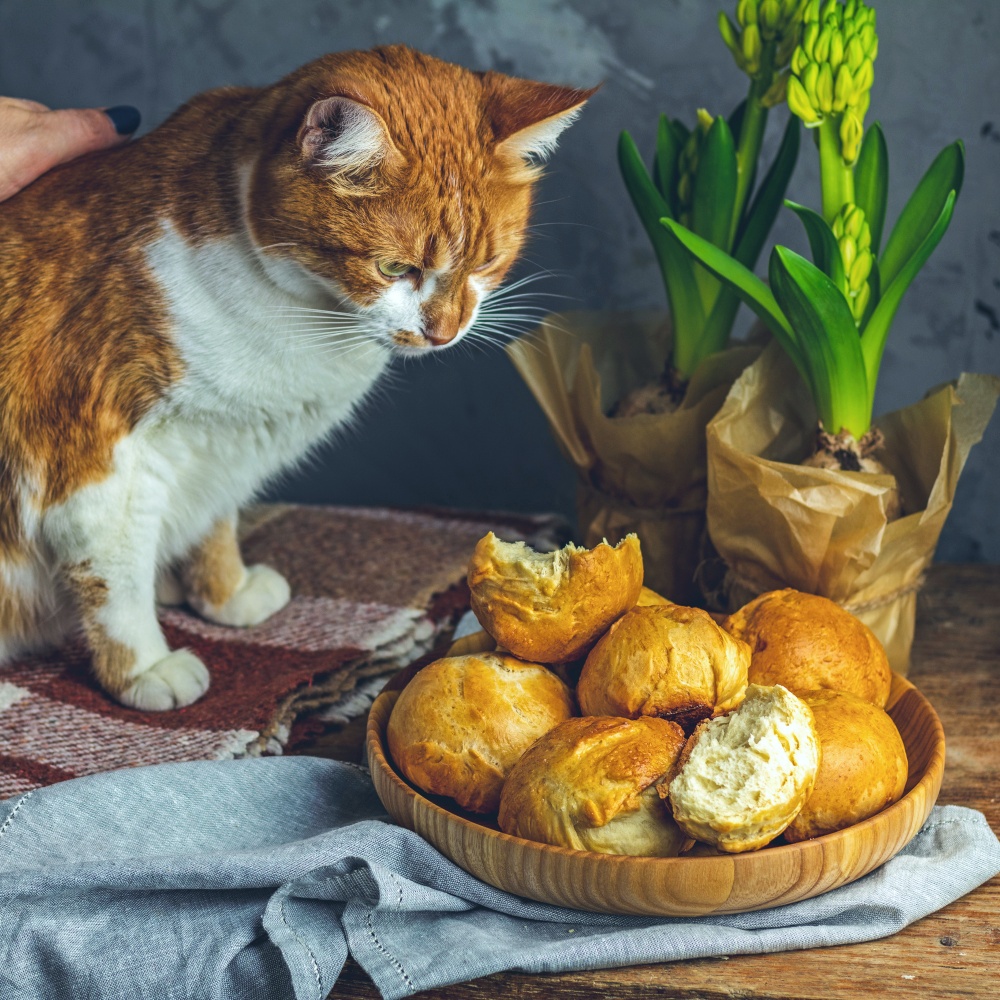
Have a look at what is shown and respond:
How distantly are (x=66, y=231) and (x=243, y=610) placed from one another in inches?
16.9

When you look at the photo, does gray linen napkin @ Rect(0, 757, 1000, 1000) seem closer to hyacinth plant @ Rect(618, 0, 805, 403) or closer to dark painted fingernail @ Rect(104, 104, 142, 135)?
hyacinth plant @ Rect(618, 0, 805, 403)

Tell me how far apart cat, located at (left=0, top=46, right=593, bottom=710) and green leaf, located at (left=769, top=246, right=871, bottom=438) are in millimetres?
233

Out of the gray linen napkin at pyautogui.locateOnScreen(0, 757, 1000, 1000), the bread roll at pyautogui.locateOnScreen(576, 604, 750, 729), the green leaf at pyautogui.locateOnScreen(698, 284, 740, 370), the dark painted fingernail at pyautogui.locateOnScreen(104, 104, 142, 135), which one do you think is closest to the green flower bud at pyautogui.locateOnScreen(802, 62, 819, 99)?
the green leaf at pyautogui.locateOnScreen(698, 284, 740, 370)

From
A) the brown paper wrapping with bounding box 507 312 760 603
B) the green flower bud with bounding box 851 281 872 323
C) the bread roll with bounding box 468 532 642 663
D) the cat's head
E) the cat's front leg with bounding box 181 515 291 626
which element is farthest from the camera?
the cat's front leg with bounding box 181 515 291 626

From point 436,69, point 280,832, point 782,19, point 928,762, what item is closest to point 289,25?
point 436,69

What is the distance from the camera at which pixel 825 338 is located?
95 cm

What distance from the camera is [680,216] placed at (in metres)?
1.10

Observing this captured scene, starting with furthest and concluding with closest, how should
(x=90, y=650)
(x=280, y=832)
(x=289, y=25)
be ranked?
(x=289, y=25) → (x=90, y=650) → (x=280, y=832)

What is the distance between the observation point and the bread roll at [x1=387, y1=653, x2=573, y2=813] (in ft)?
→ 2.40

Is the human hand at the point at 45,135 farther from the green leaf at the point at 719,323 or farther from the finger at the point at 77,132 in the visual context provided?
the green leaf at the point at 719,323

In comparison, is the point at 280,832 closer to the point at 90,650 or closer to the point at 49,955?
the point at 49,955

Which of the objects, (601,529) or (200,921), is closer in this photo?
(200,921)

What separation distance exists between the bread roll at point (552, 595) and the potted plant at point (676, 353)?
12.6 inches

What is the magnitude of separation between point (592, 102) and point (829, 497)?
634 millimetres
